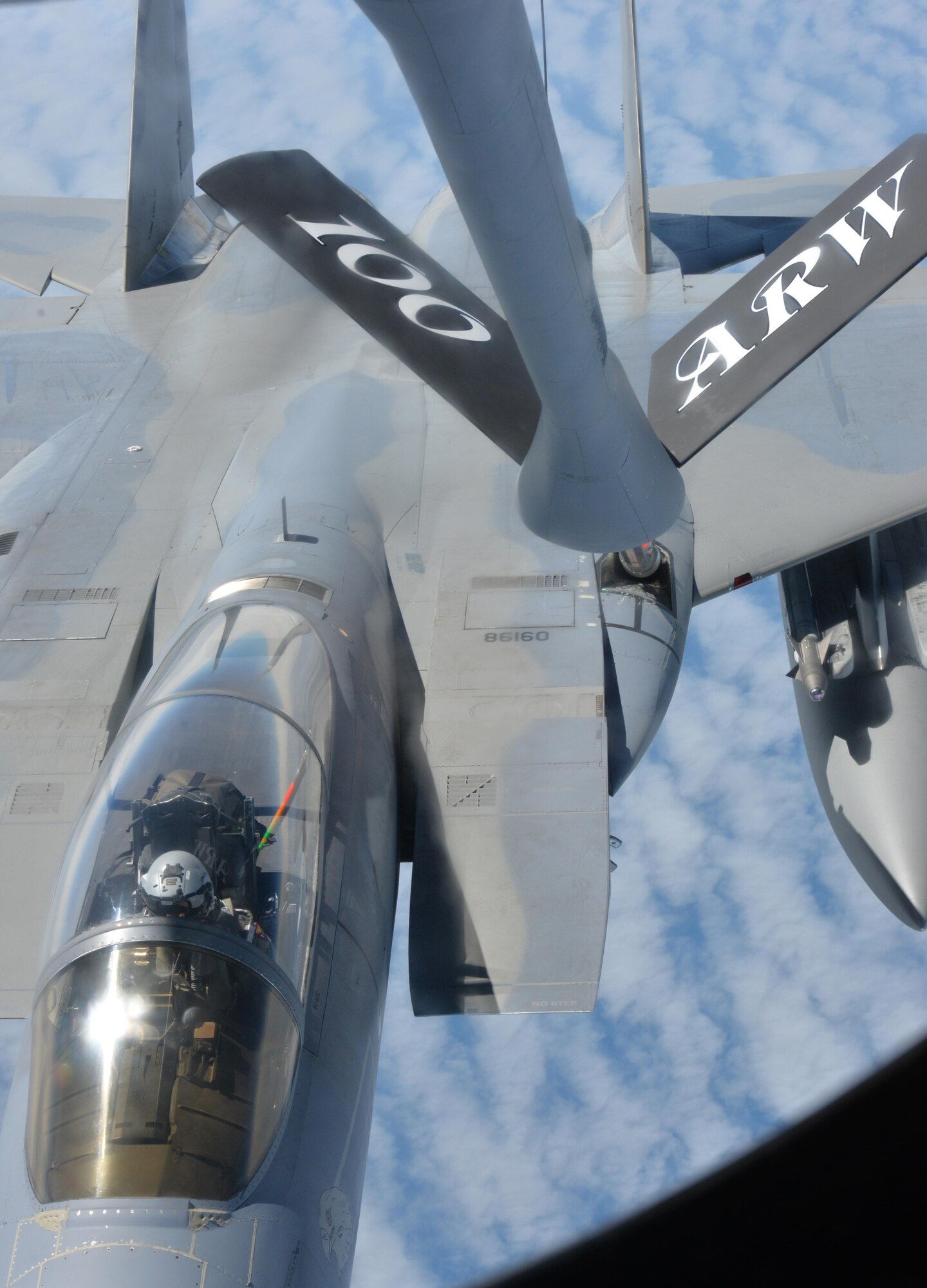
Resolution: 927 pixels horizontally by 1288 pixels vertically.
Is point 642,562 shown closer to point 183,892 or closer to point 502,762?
point 502,762

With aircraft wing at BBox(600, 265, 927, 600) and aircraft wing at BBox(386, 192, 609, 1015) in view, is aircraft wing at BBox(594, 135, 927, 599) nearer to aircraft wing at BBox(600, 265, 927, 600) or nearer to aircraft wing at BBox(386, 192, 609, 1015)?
aircraft wing at BBox(600, 265, 927, 600)

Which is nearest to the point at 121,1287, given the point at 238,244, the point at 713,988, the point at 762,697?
the point at 713,988

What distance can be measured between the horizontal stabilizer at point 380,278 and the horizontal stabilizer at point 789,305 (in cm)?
160

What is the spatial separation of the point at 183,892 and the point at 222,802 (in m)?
0.56

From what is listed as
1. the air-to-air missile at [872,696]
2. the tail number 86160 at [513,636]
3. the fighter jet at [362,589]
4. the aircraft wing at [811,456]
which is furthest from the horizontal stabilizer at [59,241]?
the air-to-air missile at [872,696]

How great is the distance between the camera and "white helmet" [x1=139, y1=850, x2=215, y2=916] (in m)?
4.35

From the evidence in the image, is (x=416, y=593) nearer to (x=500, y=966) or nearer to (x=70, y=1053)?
(x=500, y=966)

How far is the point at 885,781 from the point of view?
9.16 meters

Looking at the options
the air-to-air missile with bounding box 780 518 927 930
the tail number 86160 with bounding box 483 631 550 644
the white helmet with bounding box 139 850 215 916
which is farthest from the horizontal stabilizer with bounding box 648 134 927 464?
the air-to-air missile with bounding box 780 518 927 930

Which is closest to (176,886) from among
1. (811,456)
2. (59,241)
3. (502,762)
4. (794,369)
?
(502,762)

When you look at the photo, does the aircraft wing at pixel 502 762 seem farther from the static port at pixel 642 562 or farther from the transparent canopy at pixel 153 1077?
the transparent canopy at pixel 153 1077

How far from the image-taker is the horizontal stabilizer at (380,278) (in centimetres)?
734

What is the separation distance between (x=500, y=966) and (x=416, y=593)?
2671 mm

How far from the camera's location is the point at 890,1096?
2.44 m
